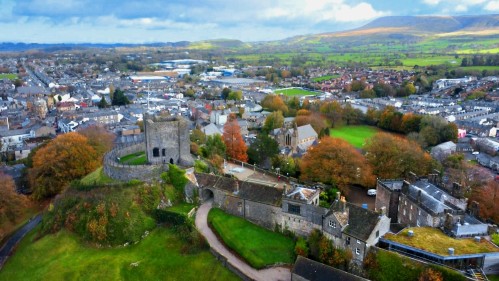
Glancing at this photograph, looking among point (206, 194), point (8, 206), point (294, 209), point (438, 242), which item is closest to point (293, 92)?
point (206, 194)

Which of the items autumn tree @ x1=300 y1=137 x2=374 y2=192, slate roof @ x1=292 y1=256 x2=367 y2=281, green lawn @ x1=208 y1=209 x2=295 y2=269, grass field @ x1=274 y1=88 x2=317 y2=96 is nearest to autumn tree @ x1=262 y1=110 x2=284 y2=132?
autumn tree @ x1=300 y1=137 x2=374 y2=192

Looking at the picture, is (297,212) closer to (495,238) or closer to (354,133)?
(495,238)

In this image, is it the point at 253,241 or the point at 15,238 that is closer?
the point at 253,241

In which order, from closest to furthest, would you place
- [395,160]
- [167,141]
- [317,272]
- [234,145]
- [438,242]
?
[317,272] → [438,242] → [167,141] → [395,160] → [234,145]

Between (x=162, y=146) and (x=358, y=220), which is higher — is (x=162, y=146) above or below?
above

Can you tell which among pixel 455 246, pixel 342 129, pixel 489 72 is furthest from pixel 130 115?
pixel 489 72

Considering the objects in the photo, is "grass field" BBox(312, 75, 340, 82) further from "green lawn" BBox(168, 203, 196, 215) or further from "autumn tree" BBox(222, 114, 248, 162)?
"green lawn" BBox(168, 203, 196, 215)

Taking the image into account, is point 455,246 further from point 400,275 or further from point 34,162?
point 34,162
